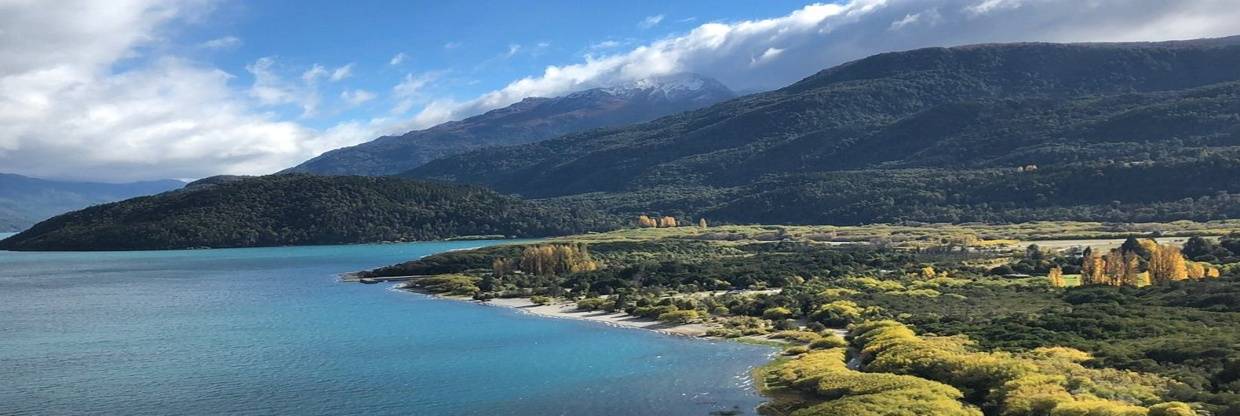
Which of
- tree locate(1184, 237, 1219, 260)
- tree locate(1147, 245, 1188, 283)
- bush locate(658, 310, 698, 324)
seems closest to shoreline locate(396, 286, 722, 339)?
bush locate(658, 310, 698, 324)

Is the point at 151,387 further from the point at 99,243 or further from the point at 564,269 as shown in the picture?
the point at 99,243

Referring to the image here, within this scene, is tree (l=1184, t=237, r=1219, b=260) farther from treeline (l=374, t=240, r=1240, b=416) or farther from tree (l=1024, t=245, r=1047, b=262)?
tree (l=1024, t=245, r=1047, b=262)

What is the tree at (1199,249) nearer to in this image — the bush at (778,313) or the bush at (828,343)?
the bush at (778,313)

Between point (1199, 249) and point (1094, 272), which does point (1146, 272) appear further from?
point (1199, 249)

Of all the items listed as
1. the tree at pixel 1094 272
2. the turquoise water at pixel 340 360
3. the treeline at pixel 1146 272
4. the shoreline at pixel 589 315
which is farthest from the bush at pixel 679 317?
the treeline at pixel 1146 272

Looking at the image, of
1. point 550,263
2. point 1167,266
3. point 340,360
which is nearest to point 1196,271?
point 1167,266
